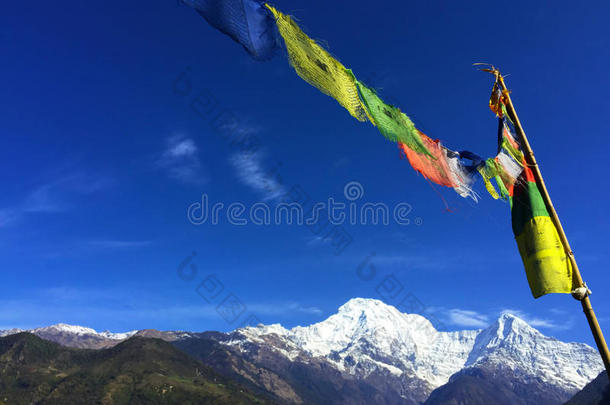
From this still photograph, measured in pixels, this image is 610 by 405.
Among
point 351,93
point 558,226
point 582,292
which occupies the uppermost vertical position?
point 351,93

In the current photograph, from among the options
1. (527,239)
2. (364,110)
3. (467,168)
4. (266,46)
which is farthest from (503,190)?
(266,46)

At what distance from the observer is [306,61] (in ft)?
19.8

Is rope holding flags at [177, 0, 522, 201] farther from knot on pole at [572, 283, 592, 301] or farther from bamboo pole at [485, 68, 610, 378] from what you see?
knot on pole at [572, 283, 592, 301]

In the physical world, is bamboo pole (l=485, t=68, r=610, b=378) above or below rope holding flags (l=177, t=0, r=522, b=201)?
below

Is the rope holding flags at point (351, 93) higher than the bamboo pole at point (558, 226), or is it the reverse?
the rope holding flags at point (351, 93)

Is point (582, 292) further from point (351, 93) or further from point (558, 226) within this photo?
point (351, 93)

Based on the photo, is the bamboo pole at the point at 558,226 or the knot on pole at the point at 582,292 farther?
the knot on pole at the point at 582,292

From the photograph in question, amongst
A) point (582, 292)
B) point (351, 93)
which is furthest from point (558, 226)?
point (351, 93)

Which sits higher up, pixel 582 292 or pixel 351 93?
pixel 351 93

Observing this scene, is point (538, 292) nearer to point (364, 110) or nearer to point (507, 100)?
point (507, 100)

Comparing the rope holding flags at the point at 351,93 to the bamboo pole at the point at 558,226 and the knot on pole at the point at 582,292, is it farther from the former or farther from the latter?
the knot on pole at the point at 582,292

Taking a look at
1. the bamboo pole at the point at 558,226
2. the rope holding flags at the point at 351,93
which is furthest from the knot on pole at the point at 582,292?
the rope holding flags at the point at 351,93

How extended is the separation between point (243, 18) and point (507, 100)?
4358 millimetres

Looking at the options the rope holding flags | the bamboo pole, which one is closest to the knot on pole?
the bamboo pole
